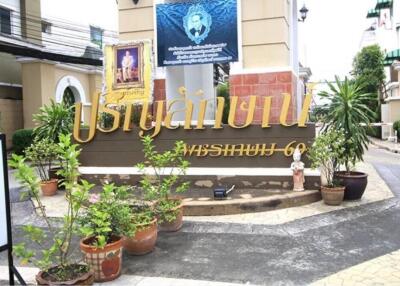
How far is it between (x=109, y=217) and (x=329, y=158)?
4330mm

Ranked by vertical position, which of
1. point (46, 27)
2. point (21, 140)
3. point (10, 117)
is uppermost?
point (46, 27)

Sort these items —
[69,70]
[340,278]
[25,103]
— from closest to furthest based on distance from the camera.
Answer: [340,278] → [25,103] → [69,70]

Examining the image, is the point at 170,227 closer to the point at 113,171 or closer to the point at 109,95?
the point at 113,171

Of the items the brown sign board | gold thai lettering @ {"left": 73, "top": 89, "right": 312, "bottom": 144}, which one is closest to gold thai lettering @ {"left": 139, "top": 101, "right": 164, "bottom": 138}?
gold thai lettering @ {"left": 73, "top": 89, "right": 312, "bottom": 144}

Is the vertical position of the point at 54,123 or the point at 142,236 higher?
the point at 54,123

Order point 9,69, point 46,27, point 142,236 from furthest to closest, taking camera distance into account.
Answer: point 46,27
point 9,69
point 142,236

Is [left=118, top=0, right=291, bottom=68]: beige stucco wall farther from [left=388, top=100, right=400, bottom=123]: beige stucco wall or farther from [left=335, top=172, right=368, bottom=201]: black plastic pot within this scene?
[left=388, top=100, right=400, bottom=123]: beige stucco wall

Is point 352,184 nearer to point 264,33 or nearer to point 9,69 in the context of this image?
point 264,33

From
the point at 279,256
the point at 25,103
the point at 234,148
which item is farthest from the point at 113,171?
the point at 25,103

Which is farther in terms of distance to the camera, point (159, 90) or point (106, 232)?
point (159, 90)

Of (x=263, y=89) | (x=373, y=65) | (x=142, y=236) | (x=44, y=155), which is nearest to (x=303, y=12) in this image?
(x=263, y=89)

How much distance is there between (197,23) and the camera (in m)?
9.64

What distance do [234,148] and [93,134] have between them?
2.97 meters

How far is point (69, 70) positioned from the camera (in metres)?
19.5
